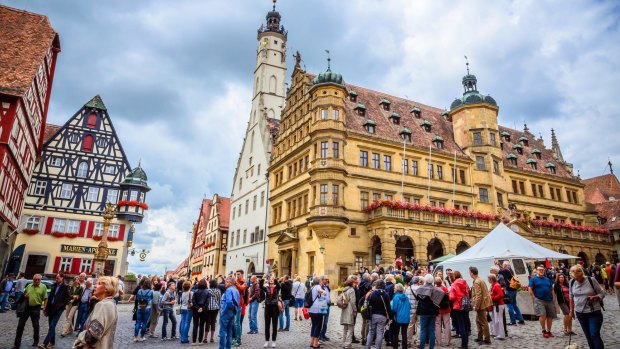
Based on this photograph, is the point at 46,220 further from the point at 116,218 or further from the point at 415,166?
the point at 415,166

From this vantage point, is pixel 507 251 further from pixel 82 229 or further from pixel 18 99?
pixel 82 229

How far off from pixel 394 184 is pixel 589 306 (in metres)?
25.2

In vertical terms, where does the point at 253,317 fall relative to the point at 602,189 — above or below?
below

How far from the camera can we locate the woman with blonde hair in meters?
4.88

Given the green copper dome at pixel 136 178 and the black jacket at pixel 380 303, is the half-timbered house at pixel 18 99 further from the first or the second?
the black jacket at pixel 380 303

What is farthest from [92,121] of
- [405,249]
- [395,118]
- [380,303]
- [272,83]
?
[380,303]

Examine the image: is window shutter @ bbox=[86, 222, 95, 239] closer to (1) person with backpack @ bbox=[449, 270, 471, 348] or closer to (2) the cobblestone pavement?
(2) the cobblestone pavement

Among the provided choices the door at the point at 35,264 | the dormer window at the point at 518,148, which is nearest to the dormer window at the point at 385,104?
the dormer window at the point at 518,148

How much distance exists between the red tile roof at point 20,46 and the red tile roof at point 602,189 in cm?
6463

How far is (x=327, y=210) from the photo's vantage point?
1145 inches

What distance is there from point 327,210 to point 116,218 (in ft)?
75.2

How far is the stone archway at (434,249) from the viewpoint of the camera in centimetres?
3194

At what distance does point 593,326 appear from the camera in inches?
310

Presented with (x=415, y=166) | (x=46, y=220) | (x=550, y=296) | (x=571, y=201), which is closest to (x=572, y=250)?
(x=571, y=201)
